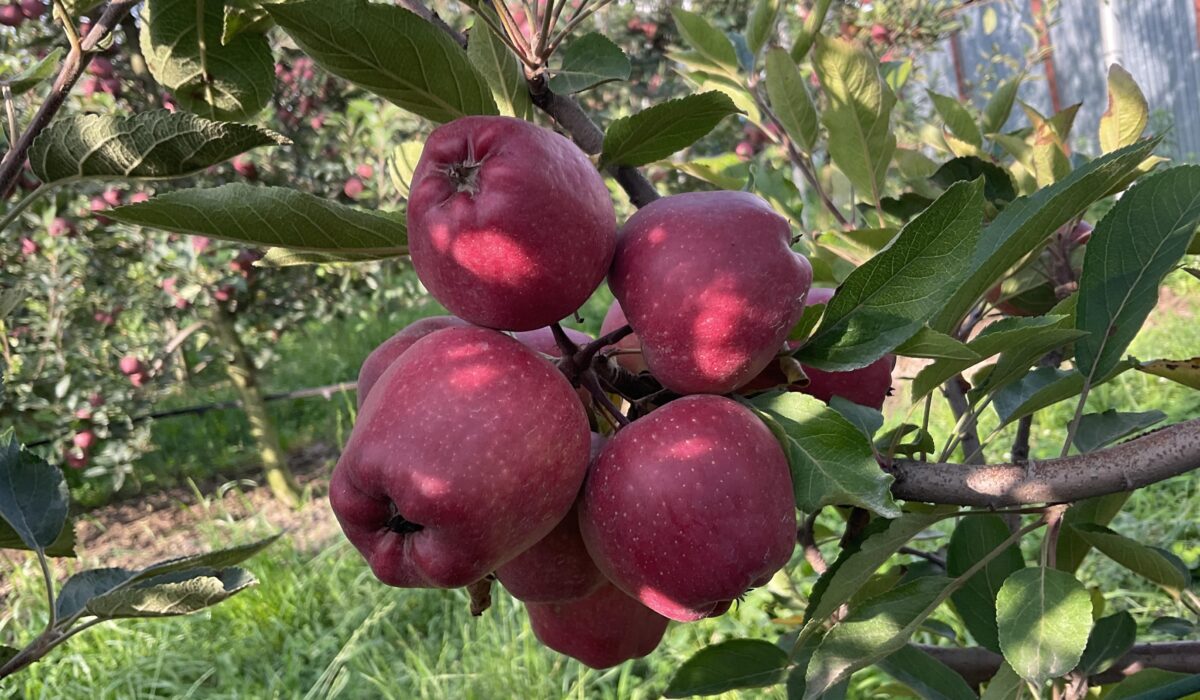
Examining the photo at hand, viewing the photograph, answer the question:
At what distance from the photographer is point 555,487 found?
0.50m

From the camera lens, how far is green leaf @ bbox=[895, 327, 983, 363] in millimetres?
491

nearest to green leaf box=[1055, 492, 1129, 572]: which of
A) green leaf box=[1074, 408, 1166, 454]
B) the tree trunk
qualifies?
green leaf box=[1074, 408, 1166, 454]

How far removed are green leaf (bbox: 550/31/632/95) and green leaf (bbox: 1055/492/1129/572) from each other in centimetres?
57

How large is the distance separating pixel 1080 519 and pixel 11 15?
264 centimetres

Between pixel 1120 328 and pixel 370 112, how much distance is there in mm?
3238

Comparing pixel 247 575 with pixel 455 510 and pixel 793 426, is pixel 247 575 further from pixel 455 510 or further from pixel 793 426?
pixel 793 426

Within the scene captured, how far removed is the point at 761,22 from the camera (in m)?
0.97

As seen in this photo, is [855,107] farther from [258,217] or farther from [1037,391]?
[258,217]

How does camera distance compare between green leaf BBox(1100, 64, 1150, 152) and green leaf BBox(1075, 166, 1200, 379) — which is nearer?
green leaf BBox(1075, 166, 1200, 379)

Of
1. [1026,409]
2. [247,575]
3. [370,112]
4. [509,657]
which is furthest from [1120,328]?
[370,112]

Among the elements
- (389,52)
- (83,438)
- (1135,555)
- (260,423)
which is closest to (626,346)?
(389,52)

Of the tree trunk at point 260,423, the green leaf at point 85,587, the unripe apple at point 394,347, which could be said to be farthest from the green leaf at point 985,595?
the tree trunk at point 260,423

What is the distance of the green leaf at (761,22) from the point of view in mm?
953

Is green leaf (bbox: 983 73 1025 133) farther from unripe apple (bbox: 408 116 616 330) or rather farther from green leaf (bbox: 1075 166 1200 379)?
unripe apple (bbox: 408 116 616 330)
